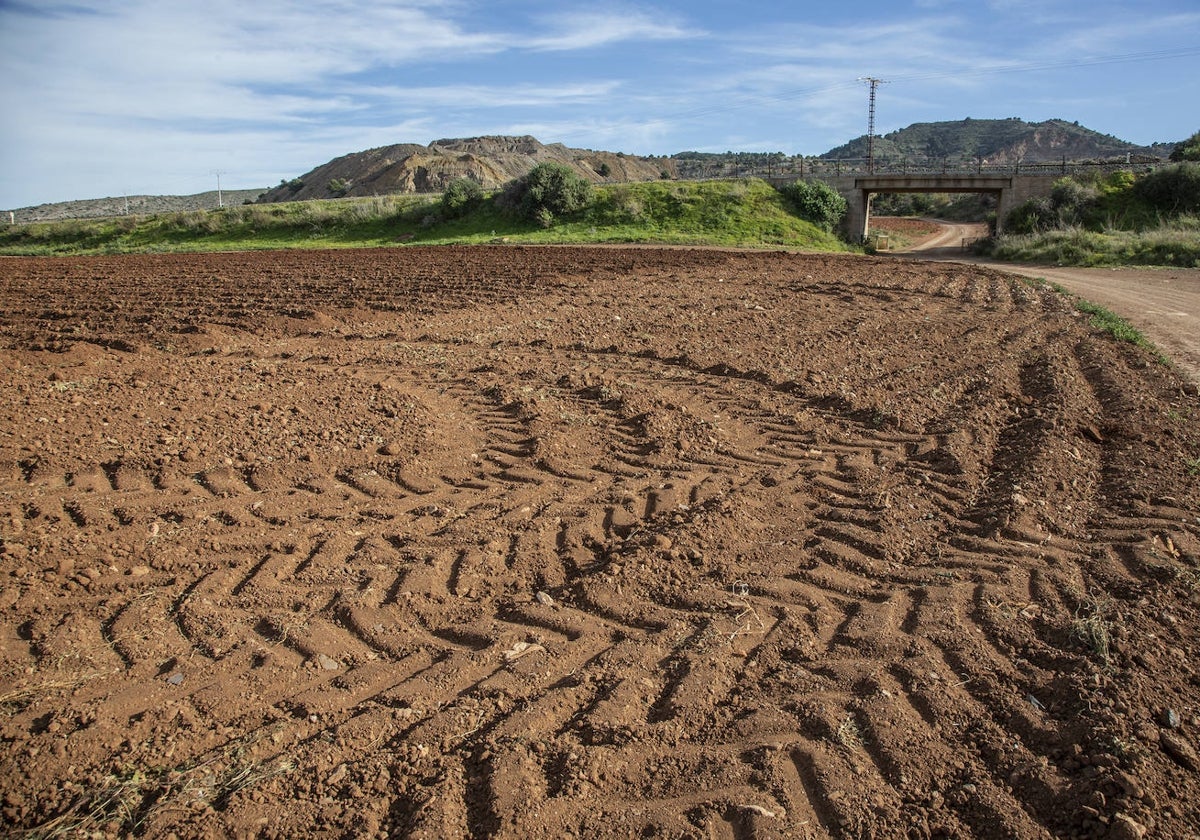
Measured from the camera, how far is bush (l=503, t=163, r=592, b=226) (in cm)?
3922

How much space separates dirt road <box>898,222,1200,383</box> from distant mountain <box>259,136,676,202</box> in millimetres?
39970

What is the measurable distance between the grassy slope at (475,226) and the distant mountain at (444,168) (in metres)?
14.9

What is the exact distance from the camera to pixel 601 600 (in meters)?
5.08

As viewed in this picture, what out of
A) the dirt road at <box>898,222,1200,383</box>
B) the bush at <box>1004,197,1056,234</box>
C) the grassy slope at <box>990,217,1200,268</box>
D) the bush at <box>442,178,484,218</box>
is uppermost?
the bush at <box>442,178,484,218</box>

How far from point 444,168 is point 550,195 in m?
43.4

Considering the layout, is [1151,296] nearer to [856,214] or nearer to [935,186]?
[935,186]

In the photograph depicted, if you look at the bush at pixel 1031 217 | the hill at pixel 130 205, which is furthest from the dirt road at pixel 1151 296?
the hill at pixel 130 205

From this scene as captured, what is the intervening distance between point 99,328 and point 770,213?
1221 inches

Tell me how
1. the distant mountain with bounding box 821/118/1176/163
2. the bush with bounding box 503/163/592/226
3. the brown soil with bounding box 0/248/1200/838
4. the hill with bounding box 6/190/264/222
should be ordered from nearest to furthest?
the brown soil with bounding box 0/248/1200/838 → the bush with bounding box 503/163/592/226 → the hill with bounding box 6/190/264/222 → the distant mountain with bounding box 821/118/1176/163

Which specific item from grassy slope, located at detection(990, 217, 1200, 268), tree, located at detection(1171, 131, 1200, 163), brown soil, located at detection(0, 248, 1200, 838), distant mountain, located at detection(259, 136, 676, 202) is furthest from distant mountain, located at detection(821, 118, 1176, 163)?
brown soil, located at detection(0, 248, 1200, 838)

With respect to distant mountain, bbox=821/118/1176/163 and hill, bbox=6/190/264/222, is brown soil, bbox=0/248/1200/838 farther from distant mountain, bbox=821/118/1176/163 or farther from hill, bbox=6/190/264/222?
distant mountain, bbox=821/118/1176/163

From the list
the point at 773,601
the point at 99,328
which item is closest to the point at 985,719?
the point at 773,601

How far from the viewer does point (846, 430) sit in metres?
8.41

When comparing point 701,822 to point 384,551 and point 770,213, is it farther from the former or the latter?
point 770,213
